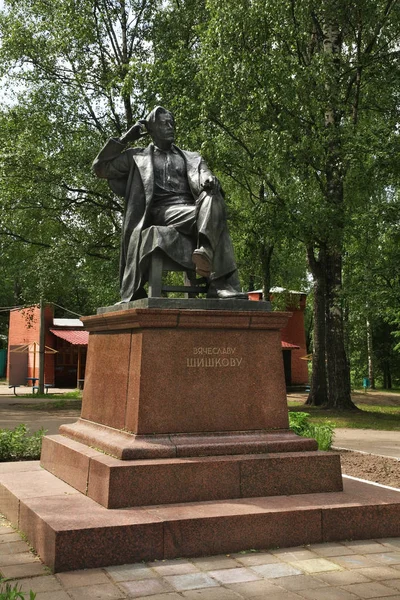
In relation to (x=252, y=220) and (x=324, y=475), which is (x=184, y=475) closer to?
(x=324, y=475)

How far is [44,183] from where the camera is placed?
878 inches

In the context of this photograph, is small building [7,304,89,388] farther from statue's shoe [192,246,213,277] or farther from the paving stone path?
the paving stone path

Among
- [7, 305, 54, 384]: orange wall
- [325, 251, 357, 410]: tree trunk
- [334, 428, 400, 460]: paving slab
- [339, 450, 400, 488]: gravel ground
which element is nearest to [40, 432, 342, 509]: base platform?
[339, 450, 400, 488]: gravel ground

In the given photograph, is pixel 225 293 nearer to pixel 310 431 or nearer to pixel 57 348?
pixel 310 431

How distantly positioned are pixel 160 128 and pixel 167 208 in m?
0.92

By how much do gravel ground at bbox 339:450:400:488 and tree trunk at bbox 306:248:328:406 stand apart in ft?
35.9

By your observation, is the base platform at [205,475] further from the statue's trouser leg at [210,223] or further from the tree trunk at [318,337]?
the tree trunk at [318,337]

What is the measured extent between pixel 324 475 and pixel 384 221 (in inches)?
456

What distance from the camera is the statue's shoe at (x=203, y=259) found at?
639 cm

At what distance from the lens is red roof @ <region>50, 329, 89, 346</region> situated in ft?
116

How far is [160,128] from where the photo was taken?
7.22 m

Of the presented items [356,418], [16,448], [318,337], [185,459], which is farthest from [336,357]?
[185,459]

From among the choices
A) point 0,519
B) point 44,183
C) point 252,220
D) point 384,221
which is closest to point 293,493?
point 0,519

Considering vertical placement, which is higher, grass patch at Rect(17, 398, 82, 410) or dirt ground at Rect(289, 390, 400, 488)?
grass patch at Rect(17, 398, 82, 410)
